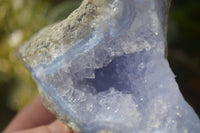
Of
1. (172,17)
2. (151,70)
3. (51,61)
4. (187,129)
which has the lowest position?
(172,17)

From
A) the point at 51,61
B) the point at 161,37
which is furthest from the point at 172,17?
the point at 51,61

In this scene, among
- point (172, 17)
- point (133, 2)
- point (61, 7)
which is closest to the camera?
point (133, 2)

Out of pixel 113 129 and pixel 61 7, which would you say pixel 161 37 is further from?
pixel 61 7

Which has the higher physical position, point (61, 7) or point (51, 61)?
point (51, 61)

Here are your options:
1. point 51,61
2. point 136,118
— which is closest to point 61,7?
point 51,61

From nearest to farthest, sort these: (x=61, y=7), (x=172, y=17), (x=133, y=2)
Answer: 1. (x=133, y=2)
2. (x=61, y=7)
3. (x=172, y=17)

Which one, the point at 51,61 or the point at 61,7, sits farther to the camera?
the point at 61,7

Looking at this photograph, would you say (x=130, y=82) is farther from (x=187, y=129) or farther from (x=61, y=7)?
(x=61, y=7)
